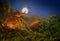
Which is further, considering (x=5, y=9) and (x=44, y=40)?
(x=5, y=9)

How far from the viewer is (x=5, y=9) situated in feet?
13.3

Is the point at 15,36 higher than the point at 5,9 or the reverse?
the reverse

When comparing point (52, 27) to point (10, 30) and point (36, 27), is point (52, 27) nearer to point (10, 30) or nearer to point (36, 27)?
point (36, 27)

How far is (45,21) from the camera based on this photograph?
3896mm

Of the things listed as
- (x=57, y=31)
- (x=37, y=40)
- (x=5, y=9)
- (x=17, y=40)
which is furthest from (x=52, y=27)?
(x=5, y=9)

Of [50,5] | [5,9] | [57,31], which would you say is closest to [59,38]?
[57,31]

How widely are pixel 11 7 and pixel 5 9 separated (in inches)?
5.8

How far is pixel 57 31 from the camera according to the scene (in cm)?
383

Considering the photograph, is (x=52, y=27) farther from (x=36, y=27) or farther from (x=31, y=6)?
(x=31, y=6)

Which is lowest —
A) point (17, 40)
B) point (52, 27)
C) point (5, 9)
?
point (17, 40)

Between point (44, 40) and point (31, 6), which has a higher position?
point (31, 6)

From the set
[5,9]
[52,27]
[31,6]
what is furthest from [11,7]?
[52,27]

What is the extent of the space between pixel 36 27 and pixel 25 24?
24cm

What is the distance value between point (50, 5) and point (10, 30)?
0.99 m
